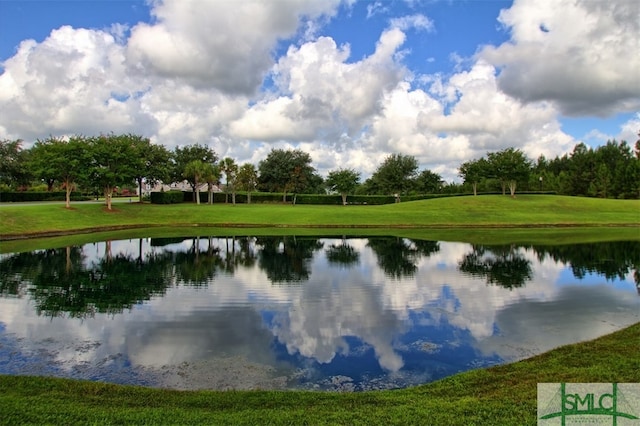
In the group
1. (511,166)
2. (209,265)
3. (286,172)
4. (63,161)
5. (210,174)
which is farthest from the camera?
(286,172)

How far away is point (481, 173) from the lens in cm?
6831

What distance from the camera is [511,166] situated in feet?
209

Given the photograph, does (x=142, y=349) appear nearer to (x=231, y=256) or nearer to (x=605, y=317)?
(x=605, y=317)

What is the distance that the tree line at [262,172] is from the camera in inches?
1804

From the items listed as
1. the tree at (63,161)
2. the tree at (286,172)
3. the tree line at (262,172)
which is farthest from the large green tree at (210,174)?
the tree at (63,161)

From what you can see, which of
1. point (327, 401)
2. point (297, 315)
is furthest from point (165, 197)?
point (327, 401)

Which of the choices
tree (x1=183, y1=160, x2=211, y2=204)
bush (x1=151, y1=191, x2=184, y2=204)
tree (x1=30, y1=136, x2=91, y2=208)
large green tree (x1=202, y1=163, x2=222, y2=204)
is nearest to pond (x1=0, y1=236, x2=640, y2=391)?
tree (x1=30, y1=136, x2=91, y2=208)

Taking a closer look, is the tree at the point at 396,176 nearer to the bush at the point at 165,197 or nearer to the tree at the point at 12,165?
the bush at the point at 165,197

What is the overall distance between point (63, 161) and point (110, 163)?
17.5 feet

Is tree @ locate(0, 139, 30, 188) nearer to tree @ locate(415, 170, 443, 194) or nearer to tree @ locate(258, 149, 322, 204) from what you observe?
tree @ locate(258, 149, 322, 204)

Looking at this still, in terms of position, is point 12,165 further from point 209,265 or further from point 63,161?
point 209,265

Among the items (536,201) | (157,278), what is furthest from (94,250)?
(536,201)

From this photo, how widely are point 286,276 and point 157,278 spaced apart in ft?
A: 18.0

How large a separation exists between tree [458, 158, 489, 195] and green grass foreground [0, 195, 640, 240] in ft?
40.2
